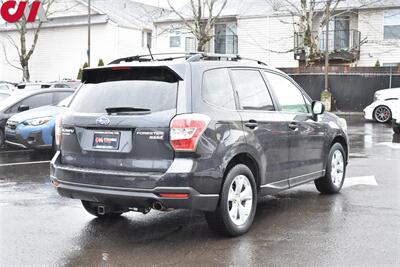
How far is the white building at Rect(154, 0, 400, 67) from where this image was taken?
3084cm

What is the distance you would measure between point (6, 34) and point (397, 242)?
4071cm

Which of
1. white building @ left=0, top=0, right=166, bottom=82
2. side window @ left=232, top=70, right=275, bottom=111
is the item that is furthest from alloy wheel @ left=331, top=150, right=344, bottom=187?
white building @ left=0, top=0, right=166, bottom=82

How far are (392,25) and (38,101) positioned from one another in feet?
77.1

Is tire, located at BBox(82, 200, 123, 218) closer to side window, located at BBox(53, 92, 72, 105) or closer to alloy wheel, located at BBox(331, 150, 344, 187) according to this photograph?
alloy wheel, located at BBox(331, 150, 344, 187)

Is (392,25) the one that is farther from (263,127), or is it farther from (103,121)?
(103,121)

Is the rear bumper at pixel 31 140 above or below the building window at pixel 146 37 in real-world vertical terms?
below

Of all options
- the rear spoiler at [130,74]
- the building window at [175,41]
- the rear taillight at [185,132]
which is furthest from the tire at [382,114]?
the building window at [175,41]

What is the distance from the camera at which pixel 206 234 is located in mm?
5750

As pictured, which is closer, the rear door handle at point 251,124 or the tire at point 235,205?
the tire at point 235,205

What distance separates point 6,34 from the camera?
4175cm

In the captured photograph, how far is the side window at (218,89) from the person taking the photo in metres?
5.43

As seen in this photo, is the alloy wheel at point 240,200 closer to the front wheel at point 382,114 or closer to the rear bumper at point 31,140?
the rear bumper at point 31,140

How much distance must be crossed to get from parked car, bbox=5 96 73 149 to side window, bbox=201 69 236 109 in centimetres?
664

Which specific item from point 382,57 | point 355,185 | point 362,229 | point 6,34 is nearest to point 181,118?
point 362,229
